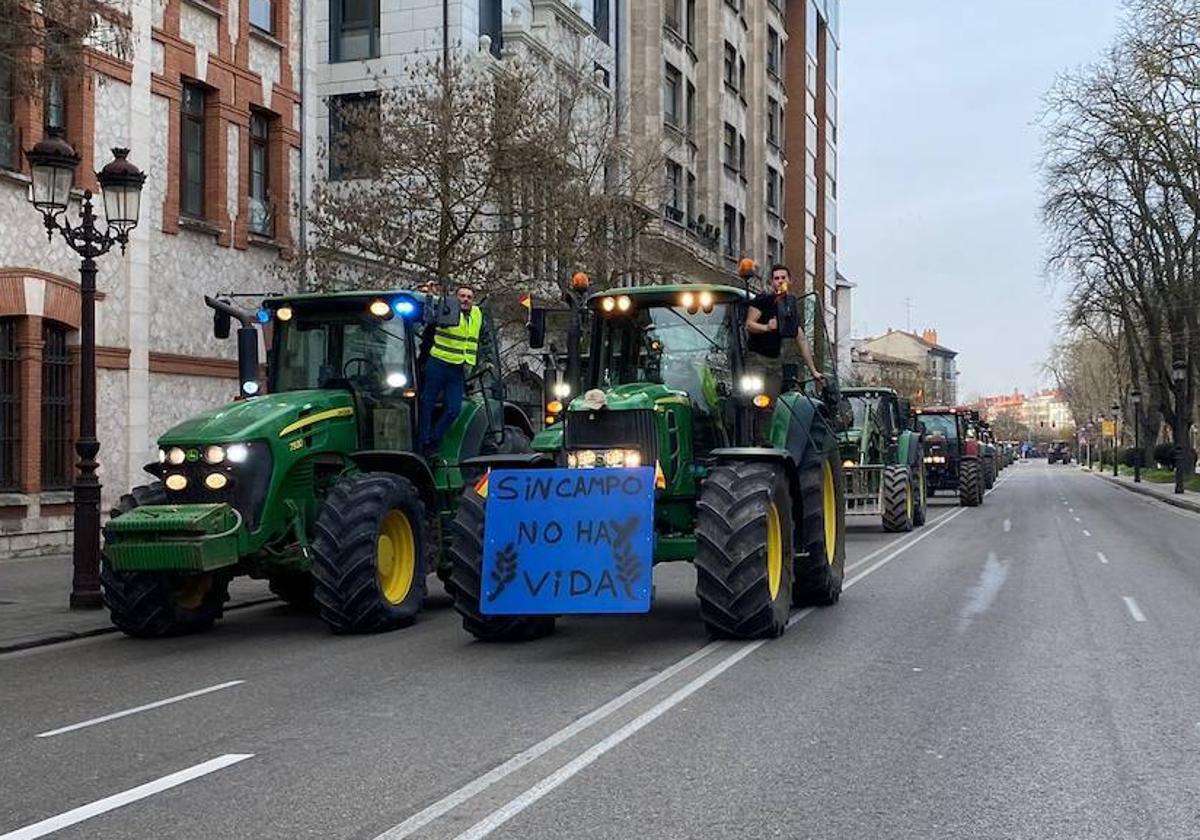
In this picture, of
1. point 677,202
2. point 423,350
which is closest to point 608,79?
point 677,202

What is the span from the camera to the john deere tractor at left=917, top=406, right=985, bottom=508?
113 ft

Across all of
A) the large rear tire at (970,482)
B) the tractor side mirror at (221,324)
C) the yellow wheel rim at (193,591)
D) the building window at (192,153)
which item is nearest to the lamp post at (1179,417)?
the large rear tire at (970,482)

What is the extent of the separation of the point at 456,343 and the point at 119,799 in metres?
7.24

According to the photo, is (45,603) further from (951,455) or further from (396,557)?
(951,455)

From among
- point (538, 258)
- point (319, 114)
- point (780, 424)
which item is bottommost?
point (780, 424)

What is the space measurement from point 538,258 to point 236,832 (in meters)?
18.2

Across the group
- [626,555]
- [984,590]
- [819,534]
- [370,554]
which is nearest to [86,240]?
[370,554]

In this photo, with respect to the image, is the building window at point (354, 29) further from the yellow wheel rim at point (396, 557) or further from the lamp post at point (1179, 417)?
the lamp post at point (1179, 417)

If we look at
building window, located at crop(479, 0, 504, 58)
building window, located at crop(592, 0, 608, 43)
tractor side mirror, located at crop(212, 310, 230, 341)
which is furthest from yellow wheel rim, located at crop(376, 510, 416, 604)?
building window, located at crop(592, 0, 608, 43)

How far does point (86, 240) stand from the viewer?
1310cm

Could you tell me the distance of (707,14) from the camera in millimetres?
47688

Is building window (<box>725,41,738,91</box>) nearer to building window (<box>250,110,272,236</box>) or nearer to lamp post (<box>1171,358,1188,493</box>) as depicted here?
lamp post (<box>1171,358,1188,493</box>)

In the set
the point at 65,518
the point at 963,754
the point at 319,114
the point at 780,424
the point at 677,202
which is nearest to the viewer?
the point at 963,754

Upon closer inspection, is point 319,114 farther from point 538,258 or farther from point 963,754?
point 963,754
